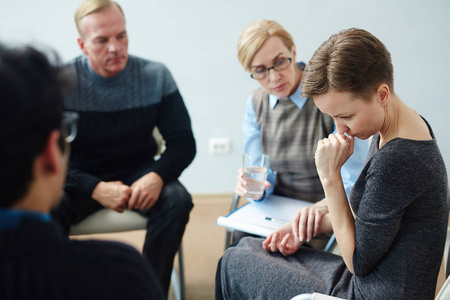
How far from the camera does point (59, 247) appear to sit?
62cm

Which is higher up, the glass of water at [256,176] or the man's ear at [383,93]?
the man's ear at [383,93]

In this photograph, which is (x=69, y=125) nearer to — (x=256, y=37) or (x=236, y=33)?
(x=256, y=37)

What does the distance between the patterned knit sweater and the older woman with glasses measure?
1.27ft

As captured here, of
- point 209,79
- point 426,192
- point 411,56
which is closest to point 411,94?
point 411,56

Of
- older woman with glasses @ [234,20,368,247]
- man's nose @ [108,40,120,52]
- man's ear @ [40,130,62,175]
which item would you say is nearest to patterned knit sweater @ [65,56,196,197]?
man's nose @ [108,40,120,52]

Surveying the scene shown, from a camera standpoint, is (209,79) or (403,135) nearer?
(403,135)

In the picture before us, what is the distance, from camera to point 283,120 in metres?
1.81

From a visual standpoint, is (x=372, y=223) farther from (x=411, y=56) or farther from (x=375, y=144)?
(x=411, y=56)

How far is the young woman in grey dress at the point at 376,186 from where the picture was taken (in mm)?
989

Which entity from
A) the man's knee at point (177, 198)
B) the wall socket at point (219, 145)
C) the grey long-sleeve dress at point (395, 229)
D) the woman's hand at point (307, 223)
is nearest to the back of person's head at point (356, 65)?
the grey long-sleeve dress at point (395, 229)

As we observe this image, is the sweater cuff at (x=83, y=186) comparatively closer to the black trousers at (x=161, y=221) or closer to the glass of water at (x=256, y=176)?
the black trousers at (x=161, y=221)

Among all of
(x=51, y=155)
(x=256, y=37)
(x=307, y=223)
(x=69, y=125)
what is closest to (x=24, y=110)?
(x=51, y=155)

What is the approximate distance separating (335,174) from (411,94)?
199 centimetres

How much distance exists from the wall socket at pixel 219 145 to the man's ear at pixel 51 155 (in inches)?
96.6
